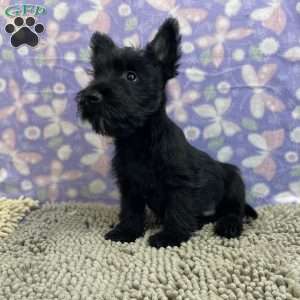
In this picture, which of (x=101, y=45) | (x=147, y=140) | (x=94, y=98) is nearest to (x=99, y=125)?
(x=94, y=98)

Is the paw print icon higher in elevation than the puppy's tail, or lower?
higher

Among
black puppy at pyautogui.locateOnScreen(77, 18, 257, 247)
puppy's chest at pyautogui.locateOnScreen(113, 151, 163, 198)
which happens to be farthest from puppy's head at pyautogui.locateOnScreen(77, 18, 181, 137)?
puppy's chest at pyautogui.locateOnScreen(113, 151, 163, 198)

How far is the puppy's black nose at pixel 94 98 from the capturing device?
173cm

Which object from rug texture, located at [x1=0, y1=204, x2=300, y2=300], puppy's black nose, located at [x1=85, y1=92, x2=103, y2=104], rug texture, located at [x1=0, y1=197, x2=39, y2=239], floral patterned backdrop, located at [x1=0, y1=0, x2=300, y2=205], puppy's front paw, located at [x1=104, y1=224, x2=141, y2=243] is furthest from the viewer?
floral patterned backdrop, located at [x1=0, y1=0, x2=300, y2=205]

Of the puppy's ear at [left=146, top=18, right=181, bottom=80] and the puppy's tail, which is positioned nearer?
the puppy's ear at [left=146, top=18, right=181, bottom=80]

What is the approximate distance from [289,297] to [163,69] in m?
1.08

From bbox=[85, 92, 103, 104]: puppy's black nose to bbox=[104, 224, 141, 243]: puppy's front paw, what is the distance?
0.65 m

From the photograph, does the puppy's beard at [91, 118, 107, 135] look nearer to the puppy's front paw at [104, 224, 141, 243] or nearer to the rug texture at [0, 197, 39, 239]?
A: the puppy's front paw at [104, 224, 141, 243]

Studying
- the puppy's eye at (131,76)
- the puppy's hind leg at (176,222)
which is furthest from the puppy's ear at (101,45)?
the puppy's hind leg at (176,222)

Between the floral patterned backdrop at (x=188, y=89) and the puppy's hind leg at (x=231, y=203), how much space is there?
0.34m

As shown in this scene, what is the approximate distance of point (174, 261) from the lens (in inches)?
66.2

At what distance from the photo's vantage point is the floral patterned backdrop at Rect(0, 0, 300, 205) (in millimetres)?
2486

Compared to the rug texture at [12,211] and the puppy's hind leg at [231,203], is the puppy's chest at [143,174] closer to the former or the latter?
the puppy's hind leg at [231,203]

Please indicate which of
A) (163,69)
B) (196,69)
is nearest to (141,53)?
(163,69)
